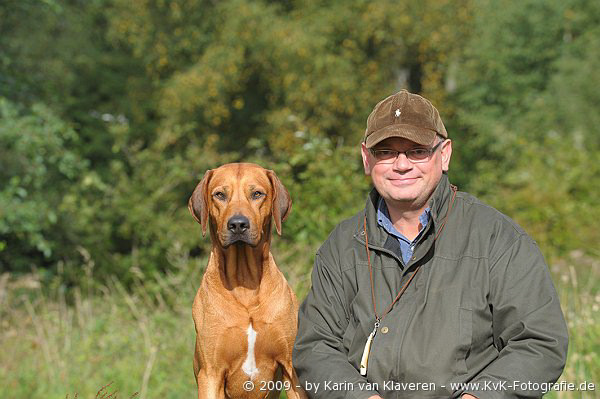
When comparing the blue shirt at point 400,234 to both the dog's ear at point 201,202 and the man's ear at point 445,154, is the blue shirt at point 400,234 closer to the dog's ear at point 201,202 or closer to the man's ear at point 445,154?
the man's ear at point 445,154

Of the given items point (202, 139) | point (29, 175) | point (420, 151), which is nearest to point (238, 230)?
point (420, 151)

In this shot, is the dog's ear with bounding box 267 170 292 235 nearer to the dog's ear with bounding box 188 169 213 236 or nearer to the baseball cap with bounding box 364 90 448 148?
the dog's ear with bounding box 188 169 213 236

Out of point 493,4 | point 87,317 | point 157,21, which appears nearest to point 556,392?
point 87,317

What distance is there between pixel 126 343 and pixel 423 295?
12.7 ft

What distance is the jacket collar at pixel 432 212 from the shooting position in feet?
10.9

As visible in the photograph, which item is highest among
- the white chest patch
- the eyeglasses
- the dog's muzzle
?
the eyeglasses

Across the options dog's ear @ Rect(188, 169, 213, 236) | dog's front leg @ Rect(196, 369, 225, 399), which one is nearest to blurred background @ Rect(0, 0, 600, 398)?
dog's front leg @ Rect(196, 369, 225, 399)

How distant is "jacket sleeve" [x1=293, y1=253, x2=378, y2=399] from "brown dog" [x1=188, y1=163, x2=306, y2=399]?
26cm

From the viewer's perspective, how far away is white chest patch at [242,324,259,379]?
12.3 ft

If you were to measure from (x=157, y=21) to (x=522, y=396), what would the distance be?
44.7 ft

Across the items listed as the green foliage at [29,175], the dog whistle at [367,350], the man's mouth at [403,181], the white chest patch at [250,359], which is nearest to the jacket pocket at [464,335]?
the dog whistle at [367,350]

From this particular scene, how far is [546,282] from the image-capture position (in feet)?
10.2

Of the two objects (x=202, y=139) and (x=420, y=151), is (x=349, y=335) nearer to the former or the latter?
(x=420, y=151)

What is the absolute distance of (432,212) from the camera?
329cm
